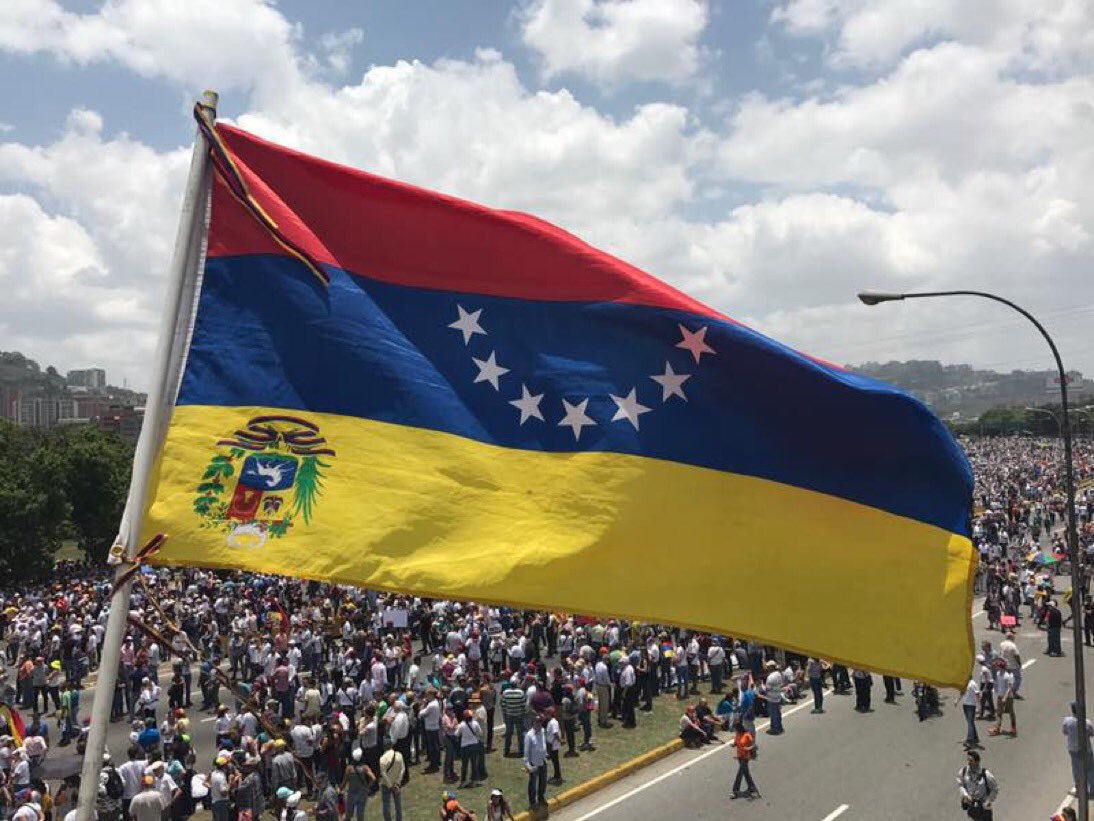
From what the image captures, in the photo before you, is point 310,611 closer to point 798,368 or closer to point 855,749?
point 855,749

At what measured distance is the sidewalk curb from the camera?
→ 15.3 m

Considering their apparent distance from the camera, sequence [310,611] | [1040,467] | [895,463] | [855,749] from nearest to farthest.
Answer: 1. [895,463]
2. [855,749]
3. [310,611]
4. [1040,467]

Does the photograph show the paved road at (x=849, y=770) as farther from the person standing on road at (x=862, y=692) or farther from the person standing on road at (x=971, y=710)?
the person standing on road at (x=971, y=710)

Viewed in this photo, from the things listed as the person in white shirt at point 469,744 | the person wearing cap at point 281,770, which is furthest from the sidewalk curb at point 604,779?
the person wearing cap at point 281,770

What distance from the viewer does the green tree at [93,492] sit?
49875mm

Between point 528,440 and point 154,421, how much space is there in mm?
1975

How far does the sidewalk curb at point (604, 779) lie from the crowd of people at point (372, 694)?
33cm

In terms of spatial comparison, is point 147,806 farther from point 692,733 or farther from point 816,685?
point 816,685

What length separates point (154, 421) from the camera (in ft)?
14.1

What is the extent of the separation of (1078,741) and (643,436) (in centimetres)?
1350

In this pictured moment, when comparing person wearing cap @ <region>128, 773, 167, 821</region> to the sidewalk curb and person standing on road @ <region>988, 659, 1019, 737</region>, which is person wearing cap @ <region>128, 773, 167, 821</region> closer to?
the sidewalk curb

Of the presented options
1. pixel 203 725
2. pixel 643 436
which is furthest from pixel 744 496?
pixel 203 725

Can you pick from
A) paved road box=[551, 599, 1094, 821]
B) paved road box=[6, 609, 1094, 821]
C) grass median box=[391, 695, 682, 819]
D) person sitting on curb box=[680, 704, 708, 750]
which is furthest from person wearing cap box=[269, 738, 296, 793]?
person sitting on curb box=[680, 704, 708, 750]

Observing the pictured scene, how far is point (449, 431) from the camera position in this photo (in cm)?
518
